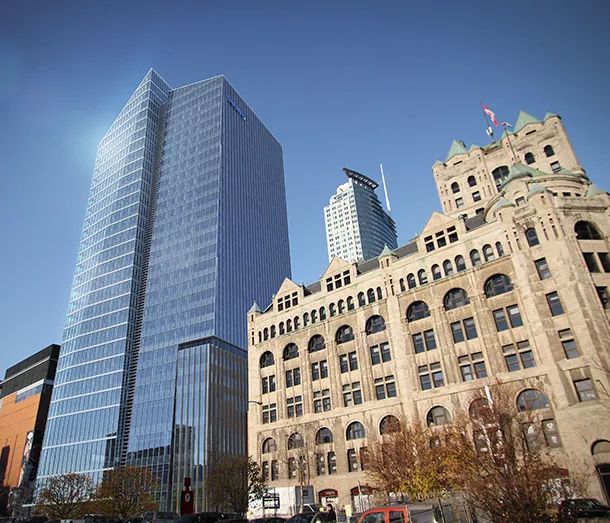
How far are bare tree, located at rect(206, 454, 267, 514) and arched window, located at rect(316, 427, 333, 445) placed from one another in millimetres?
8782

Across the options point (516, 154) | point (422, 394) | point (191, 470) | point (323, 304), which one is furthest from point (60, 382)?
point (516, 154)

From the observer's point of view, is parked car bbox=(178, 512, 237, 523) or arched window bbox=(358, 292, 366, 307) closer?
parked car bbox=(178, 512, 237, 523)

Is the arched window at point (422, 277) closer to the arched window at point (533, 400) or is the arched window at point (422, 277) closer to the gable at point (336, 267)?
the gable at point (336, 267)

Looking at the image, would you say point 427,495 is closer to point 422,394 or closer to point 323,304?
point 422,394

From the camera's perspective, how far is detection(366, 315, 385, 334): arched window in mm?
56431

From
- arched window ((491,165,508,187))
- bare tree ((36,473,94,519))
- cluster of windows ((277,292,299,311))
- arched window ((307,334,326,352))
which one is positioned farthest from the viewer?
bare tree ((36,473,94,519))

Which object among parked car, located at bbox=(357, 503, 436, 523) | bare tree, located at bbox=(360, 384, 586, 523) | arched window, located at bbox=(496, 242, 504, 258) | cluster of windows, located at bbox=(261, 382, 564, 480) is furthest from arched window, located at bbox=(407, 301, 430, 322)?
parked car, located at bbox=(357, 503, 436, 523)

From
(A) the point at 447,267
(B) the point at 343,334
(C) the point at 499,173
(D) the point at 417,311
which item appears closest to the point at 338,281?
(B) the point at 343,334

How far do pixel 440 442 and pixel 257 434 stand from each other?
99.3 feet

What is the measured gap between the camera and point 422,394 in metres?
49.0

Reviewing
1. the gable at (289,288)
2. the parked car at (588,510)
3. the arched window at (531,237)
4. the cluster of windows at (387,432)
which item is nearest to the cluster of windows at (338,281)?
the gable at (289,288)

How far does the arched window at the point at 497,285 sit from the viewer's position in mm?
47656

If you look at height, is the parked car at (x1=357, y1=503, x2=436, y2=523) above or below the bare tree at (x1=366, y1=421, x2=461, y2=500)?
below

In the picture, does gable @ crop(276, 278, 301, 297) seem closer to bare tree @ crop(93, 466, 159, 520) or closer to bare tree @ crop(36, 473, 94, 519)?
bare tree @ crop(93, 466, 159, 520)
